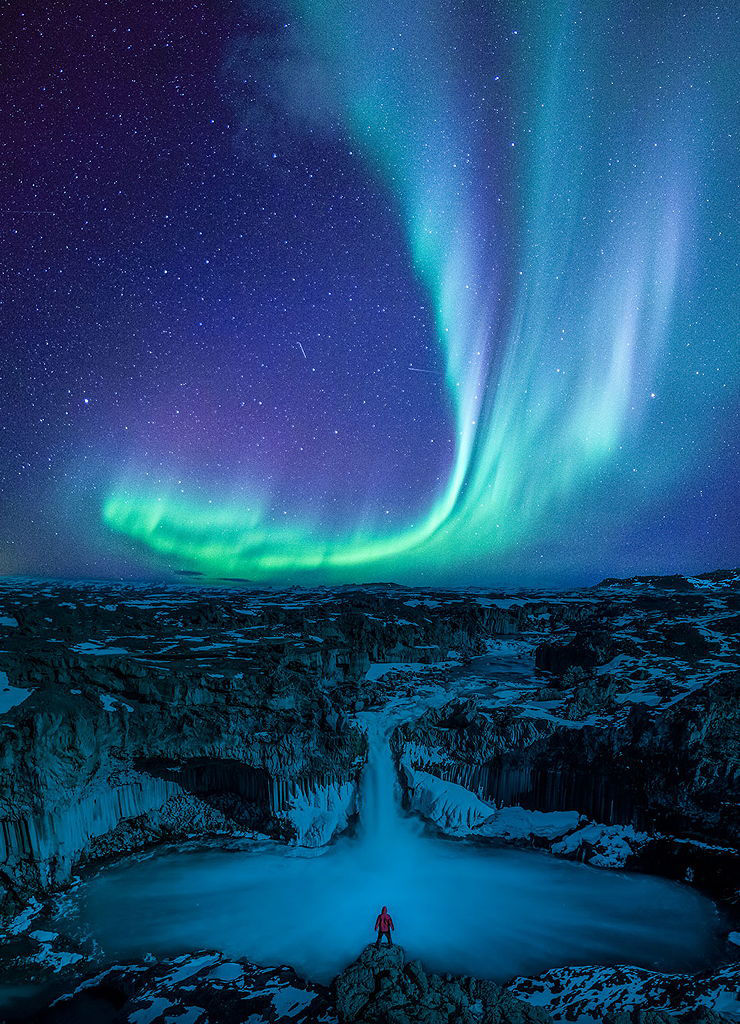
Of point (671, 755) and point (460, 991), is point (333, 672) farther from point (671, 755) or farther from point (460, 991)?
point (460, 991)

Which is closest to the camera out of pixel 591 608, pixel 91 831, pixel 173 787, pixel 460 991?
pixel 460 991

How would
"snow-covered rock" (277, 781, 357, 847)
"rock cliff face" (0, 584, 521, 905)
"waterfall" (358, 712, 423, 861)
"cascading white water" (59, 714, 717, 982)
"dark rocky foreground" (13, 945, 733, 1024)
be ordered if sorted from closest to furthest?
"dark rocky foreground" (13, 945, 733, 1024) < "cascading white water" (59, 714, 717, 982) < "rock cliff face" (0, 584, 521, 905) < "waterfall" (358, 712, 423, 861) < "snow-covered rock" (277, 781, 357, 847)

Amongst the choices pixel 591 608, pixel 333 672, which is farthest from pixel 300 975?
pixel 591 608

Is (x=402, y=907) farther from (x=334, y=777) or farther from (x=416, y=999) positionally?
(x=416, y=999)

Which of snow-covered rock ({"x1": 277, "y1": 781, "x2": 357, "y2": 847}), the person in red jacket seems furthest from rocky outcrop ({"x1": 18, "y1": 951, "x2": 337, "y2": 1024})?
snow-covered rock ({"x1": 277, "y1": 781, "x2": 357, "y2": 847})

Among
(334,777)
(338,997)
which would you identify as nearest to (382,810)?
(334,777)

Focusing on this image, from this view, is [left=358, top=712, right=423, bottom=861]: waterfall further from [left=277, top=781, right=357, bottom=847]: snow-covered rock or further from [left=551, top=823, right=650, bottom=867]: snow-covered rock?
[left=551, top=823, right=650, bottom=867]: snow-covered rock
